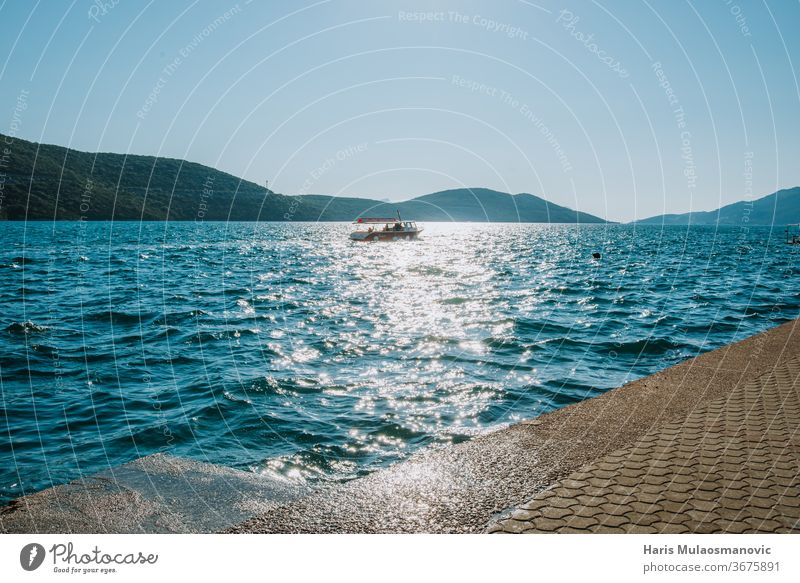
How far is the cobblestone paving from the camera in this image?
15.0ft

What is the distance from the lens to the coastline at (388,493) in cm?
490

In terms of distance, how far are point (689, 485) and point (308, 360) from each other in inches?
432

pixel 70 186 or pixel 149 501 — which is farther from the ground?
pixel 70 186

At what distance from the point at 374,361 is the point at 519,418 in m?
5.40

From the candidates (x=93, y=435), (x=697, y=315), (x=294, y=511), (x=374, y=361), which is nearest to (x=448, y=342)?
(x=374, y=361)

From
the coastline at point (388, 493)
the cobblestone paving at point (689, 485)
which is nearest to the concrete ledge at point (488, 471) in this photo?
the coastline at point (388, 493)

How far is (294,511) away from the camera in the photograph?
200 inches

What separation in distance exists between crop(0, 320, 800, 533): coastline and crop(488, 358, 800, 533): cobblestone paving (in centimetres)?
18

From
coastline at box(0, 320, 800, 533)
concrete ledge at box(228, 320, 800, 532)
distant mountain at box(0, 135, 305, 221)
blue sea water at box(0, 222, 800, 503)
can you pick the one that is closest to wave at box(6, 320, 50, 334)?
blue sea water at box(0, 222, 800, 503)

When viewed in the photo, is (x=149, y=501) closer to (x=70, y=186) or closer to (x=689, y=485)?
(x=689, y=485)

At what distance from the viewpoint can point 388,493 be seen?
17.7 ft

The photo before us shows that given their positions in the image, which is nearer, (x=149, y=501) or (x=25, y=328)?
(x=149, y=501)
